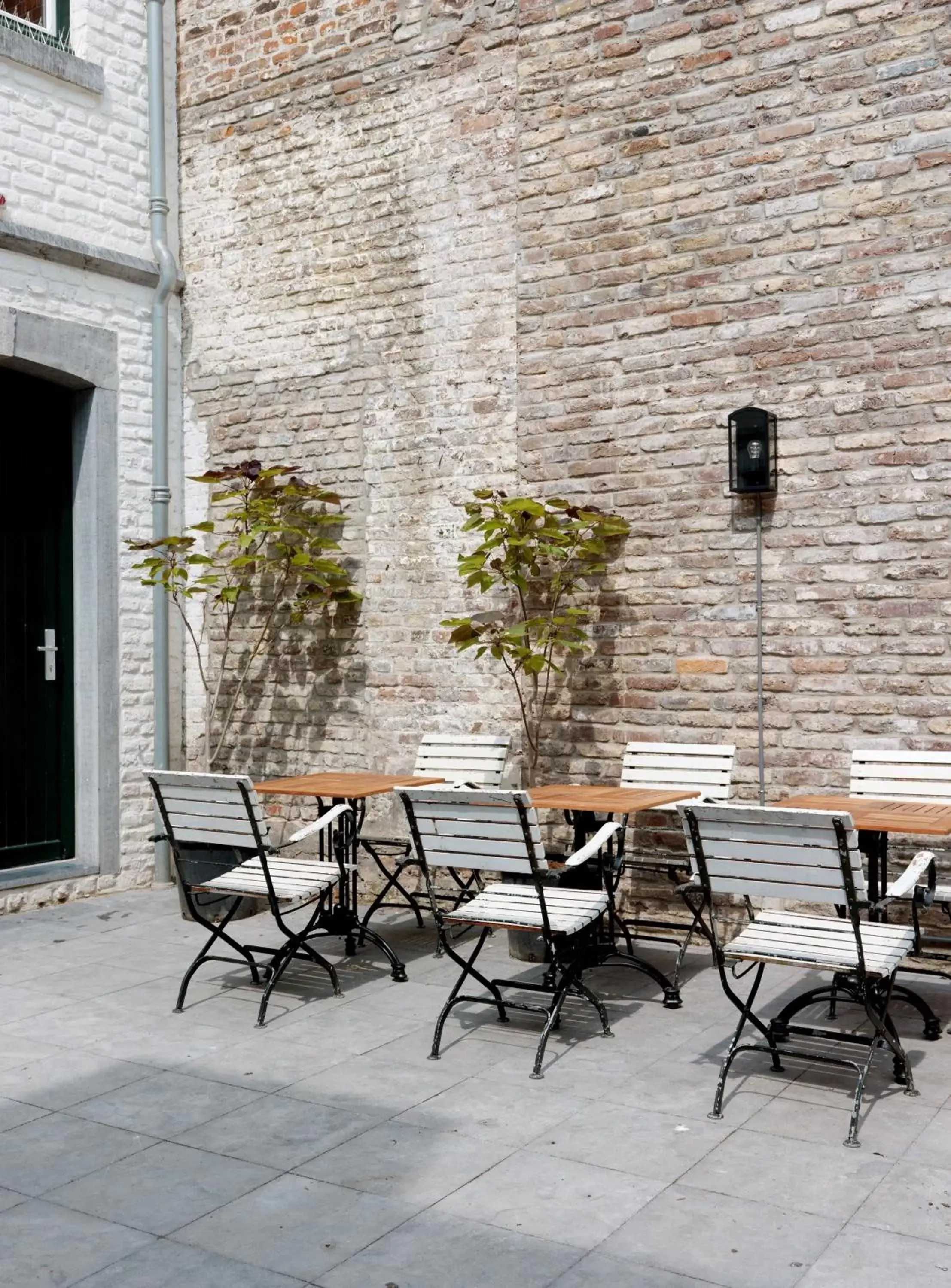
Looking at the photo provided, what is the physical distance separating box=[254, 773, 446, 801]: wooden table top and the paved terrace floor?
2.67ft

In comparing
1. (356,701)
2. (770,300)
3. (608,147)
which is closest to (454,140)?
(608,147)

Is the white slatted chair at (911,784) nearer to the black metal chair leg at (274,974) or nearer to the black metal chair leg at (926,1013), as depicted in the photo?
the black metal chair leg at (926,1013)

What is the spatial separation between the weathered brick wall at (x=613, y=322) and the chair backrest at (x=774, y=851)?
1946 millimetres

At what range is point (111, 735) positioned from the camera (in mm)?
7352

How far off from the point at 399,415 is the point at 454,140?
1430 millimetres

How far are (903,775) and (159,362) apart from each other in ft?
15.5

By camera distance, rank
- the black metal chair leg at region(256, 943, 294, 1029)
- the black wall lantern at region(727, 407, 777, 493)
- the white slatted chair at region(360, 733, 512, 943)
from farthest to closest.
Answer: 1. the white slatted chair at region(360, 733, 512, 943)
2. the black wall lantern at region(727, 407, 777, 493)
3. the black metal chair leg at region(256, 943, 294, 1029)

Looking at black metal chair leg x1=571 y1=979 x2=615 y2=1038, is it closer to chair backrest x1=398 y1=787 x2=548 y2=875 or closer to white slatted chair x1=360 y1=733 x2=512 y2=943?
chair backrest x1=398 y1=787 x2=548 y2=875

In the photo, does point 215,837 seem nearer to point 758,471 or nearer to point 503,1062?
point 503,1062

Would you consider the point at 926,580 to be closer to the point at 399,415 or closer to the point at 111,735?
the point at 399,415

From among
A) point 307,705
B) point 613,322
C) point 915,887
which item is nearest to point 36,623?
point 307,705

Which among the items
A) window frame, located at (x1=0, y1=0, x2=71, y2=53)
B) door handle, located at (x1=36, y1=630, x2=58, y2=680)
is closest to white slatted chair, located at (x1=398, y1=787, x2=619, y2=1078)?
door handle, located at (x1=36, y1=630, x2=58, y2=680)

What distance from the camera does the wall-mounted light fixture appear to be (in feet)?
18.9

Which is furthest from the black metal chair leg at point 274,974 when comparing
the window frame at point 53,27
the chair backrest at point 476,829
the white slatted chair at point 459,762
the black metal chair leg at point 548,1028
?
the window frame at point 53,27
